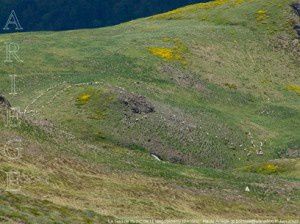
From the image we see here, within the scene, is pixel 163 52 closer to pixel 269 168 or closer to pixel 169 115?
pixel 169 115

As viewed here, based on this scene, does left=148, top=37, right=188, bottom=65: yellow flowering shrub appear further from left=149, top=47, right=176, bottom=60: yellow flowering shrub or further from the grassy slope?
the grassy slope

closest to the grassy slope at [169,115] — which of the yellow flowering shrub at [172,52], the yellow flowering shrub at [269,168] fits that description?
the yellow flowering shrub at [269,168]

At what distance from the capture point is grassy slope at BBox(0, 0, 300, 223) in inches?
1946

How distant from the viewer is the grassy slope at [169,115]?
162 ft

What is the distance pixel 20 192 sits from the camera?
132ft

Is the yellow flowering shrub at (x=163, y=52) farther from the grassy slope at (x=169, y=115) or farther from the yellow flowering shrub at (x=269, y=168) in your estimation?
the yellow flowering shrub at (x=269, y=168)

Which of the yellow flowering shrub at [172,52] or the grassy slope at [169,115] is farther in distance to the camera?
the yellow flowering shrub at [172,52]

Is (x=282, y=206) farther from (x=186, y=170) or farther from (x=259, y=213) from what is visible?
(x=186, y=170)

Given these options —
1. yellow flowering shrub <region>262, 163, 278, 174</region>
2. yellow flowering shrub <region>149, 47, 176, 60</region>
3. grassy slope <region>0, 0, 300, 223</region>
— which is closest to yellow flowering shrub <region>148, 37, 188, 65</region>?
yellow flowering shrub <region>149, 47, 176, 60</region>

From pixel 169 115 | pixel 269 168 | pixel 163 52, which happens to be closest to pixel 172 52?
pixel 163 52

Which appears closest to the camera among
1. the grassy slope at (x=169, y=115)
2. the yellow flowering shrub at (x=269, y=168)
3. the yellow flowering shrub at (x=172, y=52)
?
the grassy slope at (x=169, y=115)

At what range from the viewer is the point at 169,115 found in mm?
89000

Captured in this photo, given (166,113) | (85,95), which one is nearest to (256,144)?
(166,113)

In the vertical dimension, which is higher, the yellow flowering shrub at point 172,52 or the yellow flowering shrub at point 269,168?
the yellow flowering shrub at point 172,52
